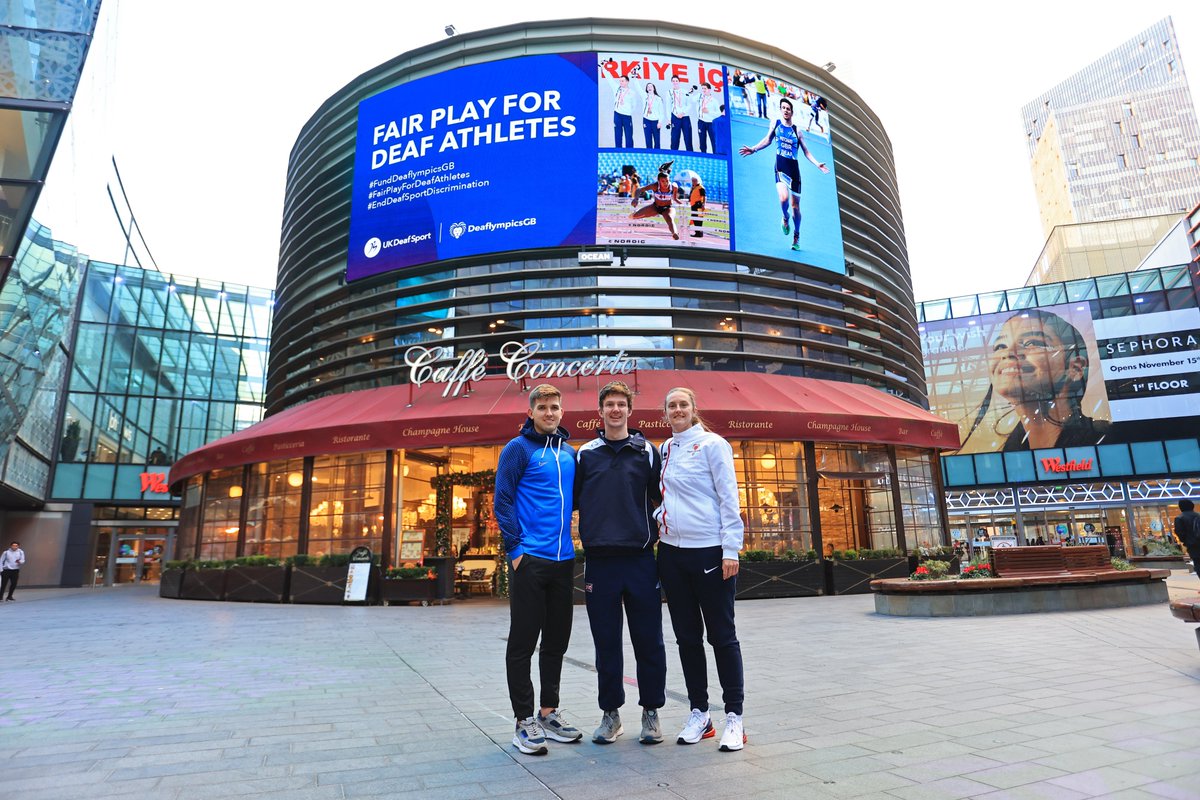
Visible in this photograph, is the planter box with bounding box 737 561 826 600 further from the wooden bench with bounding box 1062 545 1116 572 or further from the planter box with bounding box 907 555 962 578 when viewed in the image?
the wooden bench with bounding box 1062 545 1116 572

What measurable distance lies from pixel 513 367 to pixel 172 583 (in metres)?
11.8

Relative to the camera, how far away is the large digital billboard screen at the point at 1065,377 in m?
36.3

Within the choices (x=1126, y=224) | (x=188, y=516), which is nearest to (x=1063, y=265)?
(x=1126, y=224)

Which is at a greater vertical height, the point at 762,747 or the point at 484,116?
the point at 484,116

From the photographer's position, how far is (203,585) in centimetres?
1788

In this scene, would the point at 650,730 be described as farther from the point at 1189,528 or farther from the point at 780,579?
the point at 1189,528

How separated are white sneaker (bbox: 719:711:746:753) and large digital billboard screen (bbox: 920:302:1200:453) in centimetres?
4136

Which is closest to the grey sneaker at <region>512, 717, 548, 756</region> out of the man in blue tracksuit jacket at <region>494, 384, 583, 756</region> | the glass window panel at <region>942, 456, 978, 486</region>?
the man in blue tracksuit jacket at <region>494, 384, 583, 756</region>

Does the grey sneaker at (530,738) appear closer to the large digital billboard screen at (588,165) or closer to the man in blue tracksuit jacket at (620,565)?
the man in blue tracksuit jacket at (620,565)

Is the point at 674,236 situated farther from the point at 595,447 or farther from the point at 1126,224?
the point at 1126,224

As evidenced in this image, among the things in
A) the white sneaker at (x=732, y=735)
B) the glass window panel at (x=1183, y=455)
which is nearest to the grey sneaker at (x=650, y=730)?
the white sneaker at (x=732, y=735)

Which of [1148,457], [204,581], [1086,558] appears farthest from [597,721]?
[1148,457]

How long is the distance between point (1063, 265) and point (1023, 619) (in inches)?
2071

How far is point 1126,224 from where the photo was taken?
1987 inches
